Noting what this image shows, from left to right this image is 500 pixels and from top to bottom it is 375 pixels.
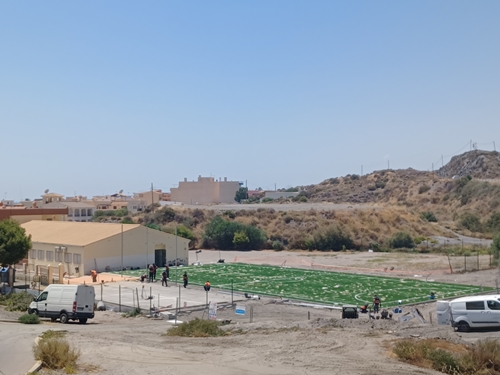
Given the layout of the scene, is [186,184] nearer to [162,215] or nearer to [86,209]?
[86,209]

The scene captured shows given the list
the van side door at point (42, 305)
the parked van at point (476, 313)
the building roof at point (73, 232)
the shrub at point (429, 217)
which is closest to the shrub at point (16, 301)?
the van side door at point (42, 305)

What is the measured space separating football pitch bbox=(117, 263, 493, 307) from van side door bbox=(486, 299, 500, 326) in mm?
9881

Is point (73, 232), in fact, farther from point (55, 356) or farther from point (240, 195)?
point (240, 195)

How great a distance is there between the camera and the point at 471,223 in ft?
305

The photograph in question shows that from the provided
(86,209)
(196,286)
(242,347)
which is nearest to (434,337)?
(242,347)

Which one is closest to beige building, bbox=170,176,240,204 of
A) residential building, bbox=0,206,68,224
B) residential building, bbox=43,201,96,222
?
residential building, bbox=43,201,96,222

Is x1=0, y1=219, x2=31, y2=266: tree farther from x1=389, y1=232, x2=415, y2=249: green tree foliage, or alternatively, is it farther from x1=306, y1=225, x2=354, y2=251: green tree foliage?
x1=389, y1=232, x2=415, y2=249: green tree foliage

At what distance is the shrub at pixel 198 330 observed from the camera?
22.3 meters

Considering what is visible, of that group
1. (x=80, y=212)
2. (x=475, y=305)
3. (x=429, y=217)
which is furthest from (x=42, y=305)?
(x=429, y=217)

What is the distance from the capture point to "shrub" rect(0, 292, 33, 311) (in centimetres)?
3136

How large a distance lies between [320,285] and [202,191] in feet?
352

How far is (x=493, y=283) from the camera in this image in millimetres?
42031

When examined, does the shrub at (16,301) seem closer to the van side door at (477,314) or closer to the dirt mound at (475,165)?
the van side door at (477,314)

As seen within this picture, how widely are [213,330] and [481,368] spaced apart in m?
9.85
